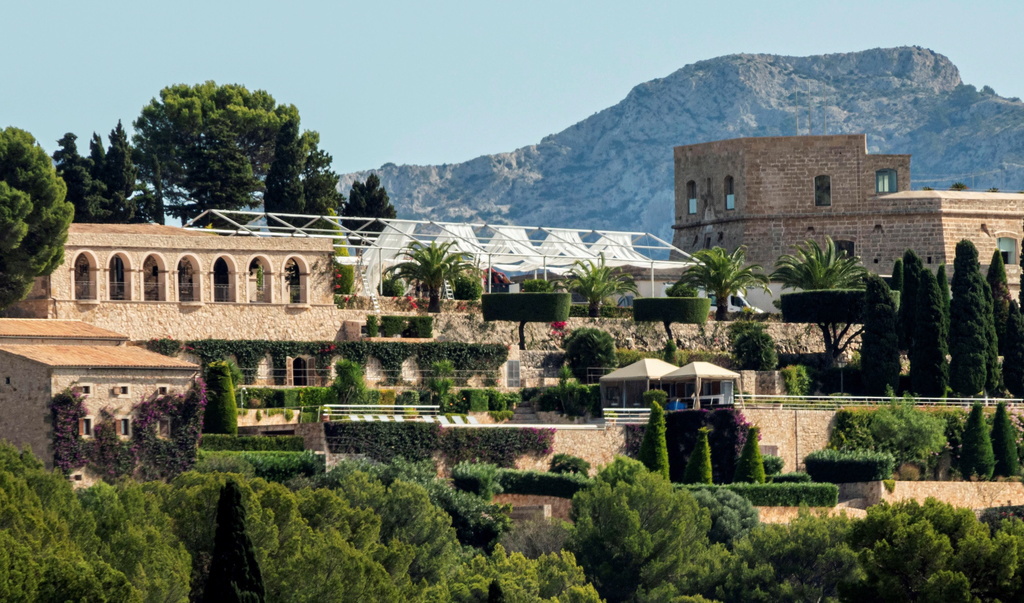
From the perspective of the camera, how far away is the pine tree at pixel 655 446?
55.4m

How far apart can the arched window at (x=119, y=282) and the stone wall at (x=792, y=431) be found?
18537mm

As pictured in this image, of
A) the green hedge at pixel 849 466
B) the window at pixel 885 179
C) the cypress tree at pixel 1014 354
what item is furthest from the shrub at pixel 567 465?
the window at pixel 885 179

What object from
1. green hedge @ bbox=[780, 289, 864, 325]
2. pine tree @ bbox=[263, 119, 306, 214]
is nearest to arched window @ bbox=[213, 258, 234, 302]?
pine tree @ bbox=[263, 119, 306, 214]

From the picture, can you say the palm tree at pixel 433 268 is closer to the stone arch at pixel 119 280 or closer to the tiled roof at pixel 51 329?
the stone arch at pixel 119 280

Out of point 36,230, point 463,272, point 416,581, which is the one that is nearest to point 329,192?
point 463,272

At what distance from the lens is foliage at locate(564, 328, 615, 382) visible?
6272 centimetres

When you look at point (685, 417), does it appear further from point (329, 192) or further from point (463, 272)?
point (329, 192)

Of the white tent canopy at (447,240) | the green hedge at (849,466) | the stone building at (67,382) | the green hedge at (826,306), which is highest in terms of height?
the white tent canopy at (447,240)

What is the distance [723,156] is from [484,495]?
33.0 m

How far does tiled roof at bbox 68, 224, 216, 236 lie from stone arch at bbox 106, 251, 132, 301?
37.8 inches

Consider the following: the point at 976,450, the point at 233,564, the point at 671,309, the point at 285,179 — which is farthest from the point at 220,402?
the point at 285,179

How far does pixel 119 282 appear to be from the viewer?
2323 inches

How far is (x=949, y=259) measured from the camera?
7900 centimetres

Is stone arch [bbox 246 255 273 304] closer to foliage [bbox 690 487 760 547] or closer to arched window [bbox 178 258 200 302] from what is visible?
arched window [bbox 178 258 200 302]
